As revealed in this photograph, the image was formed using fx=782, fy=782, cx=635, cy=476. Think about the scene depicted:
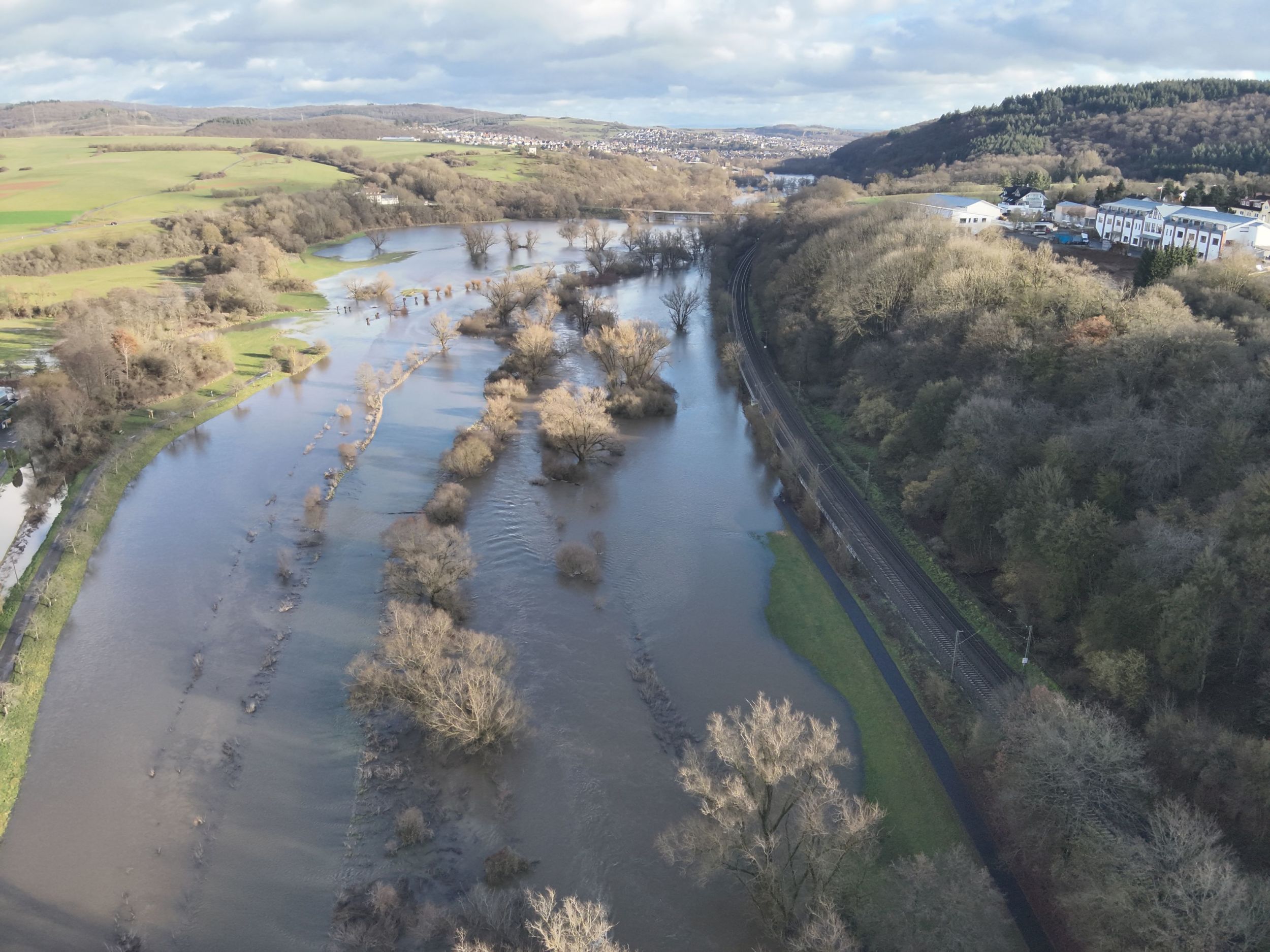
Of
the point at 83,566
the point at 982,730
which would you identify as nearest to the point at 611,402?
the point at 83,566

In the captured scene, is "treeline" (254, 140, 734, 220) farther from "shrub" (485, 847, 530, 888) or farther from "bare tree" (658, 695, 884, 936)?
"shrub" (485, 847, 530, 888)

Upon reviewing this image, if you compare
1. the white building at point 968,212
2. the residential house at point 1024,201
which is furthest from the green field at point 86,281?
the residential house at point 1024,201

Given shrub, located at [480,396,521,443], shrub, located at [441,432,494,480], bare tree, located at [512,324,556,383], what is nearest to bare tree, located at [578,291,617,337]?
bare tree, located at [512,324,556,383]

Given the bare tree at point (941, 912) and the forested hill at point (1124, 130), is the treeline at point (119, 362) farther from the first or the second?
the forested hill at point (1124, 130)

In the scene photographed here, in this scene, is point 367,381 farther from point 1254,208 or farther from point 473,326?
point 1254,208

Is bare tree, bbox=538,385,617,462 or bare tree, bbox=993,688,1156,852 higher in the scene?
A: bare tree, bbox=993,688,1156,852

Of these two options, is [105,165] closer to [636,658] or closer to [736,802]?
[636,658]
